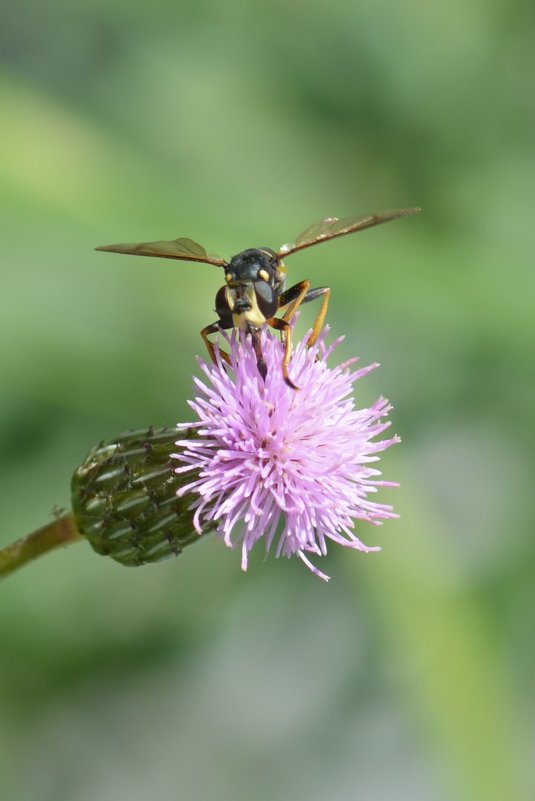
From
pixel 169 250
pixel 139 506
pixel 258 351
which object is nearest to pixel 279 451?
pixel 258 351

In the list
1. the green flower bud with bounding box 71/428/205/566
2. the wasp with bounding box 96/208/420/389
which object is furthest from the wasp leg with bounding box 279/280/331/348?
the green flower bud with bounding box 71/428/205/566

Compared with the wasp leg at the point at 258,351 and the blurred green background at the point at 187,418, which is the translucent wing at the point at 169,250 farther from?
the blurred green background at the point at 187,418

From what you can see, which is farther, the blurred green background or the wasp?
the blurred green background

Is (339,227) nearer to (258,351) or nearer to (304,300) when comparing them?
(304,300)

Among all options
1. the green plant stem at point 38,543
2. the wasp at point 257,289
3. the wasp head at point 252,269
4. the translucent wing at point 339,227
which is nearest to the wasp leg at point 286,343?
the wasp at point 257,289

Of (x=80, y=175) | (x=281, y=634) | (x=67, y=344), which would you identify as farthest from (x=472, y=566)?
(x=80, y=175)

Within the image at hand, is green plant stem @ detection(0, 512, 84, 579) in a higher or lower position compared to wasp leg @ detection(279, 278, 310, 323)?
lower

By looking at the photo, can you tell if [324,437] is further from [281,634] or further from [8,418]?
[281,634]

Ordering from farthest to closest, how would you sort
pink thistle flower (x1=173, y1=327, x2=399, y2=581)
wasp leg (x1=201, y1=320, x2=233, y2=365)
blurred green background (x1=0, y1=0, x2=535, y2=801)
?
blurred green background (x1=0, y1=0, x2=535, y2=801)
wasp leg (x1=201, y1=320, x2=233, y2=365)
pink thistle flower (x1=173, y1=327, x2=399, y2=581)

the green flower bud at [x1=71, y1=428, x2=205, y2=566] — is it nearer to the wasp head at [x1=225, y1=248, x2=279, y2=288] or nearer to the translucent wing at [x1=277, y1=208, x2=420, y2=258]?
the wasp head at [x1=225, y1=248, x2=279, y2=288]
